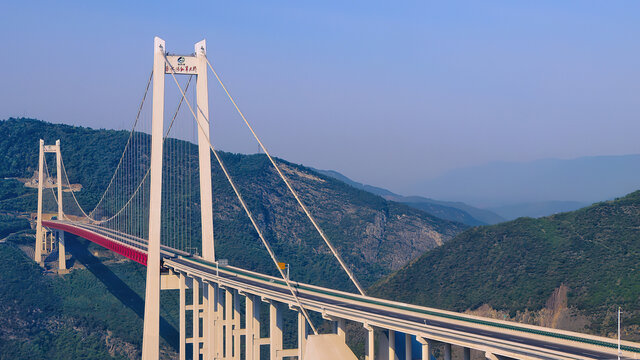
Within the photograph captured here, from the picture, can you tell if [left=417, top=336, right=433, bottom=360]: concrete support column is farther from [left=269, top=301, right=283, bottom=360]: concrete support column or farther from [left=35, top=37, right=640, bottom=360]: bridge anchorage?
[left=269, top=301, right=283, bottom=360]: concrete support column

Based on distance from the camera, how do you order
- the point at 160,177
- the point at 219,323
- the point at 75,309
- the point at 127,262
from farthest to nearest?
the point at 127,262, the point at 75,309, the point at 160,177, the point at 219,323

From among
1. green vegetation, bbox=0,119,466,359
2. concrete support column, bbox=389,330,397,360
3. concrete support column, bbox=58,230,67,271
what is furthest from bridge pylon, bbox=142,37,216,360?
concrete support column, bbox=58,230,67,271

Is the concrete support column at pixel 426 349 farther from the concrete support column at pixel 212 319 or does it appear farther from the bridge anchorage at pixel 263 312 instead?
the concrete support column at pixel 212 319

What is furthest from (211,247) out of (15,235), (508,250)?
(15,235)

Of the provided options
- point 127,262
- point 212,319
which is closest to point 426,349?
point 212,319

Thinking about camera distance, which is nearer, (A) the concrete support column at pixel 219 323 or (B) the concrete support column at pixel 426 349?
(B) the concrete support column at pixel 426 349

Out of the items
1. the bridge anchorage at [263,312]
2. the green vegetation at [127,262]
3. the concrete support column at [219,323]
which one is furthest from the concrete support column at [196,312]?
the green vegetation at [127,262]

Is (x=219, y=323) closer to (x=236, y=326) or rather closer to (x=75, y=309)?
(x=236, y=326)
